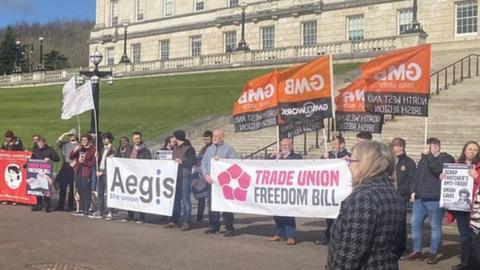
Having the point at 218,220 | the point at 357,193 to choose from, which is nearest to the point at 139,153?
the point at 218,220

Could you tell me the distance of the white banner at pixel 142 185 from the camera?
554 inches

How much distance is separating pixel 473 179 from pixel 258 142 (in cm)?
1719

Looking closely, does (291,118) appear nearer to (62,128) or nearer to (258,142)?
(258,142)

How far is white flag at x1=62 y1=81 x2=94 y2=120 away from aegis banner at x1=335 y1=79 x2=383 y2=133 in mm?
6527

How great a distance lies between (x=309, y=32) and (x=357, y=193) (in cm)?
5508

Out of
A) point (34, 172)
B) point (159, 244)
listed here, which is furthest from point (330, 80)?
point (34, 172)

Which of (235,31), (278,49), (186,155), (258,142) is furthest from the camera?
(235,31)

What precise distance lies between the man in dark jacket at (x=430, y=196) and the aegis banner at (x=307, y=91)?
2.53 metres

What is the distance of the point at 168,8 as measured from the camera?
249 ft

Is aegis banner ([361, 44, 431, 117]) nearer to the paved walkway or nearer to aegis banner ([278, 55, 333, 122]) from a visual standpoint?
aegis banner ([278, 55, 333, 122])

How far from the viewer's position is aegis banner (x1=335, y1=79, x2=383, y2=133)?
13.5 m

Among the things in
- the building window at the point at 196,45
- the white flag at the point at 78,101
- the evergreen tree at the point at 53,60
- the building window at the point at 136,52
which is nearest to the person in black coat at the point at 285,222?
the white flag at the point at 78,101

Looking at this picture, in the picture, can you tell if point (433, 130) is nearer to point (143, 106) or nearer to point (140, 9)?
point (143, 106)

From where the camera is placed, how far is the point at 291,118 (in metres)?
13.5
